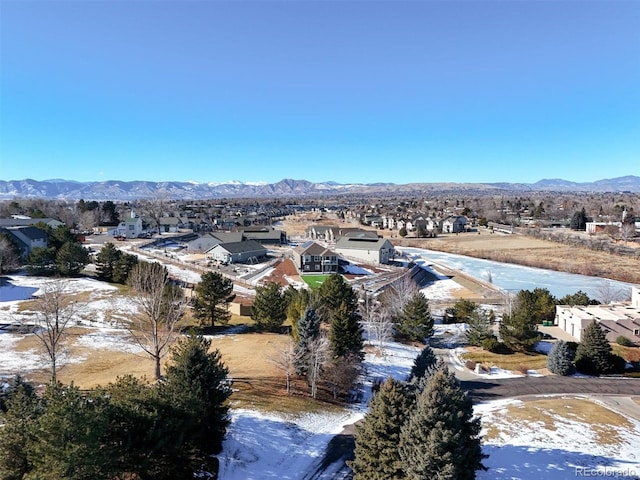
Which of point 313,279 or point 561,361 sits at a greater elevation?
point 313,279

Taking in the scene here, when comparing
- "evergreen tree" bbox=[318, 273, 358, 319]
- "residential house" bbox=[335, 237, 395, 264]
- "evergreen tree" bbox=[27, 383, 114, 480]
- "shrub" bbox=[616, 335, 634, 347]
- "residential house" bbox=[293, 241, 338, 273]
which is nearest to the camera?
"evergreen tree" bbox=[27, 383, 114, 480]

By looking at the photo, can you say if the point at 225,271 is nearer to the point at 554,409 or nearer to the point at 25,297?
the point at 25,297

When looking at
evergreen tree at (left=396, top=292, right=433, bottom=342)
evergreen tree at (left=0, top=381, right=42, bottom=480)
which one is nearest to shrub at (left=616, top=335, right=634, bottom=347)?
evergreen tree at (left=396, top=292, right=433, bottom=342)

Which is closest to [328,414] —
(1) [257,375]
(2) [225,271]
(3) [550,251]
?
(1) [257,375]

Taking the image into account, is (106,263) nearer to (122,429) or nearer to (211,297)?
(211,297)

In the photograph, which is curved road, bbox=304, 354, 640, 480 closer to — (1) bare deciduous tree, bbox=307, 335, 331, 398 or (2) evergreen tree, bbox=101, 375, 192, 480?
(1) bare deciduous tree, bbox=307, 335, 331, 398

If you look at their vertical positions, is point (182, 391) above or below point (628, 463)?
above

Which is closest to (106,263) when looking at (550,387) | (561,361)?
(550,387)
